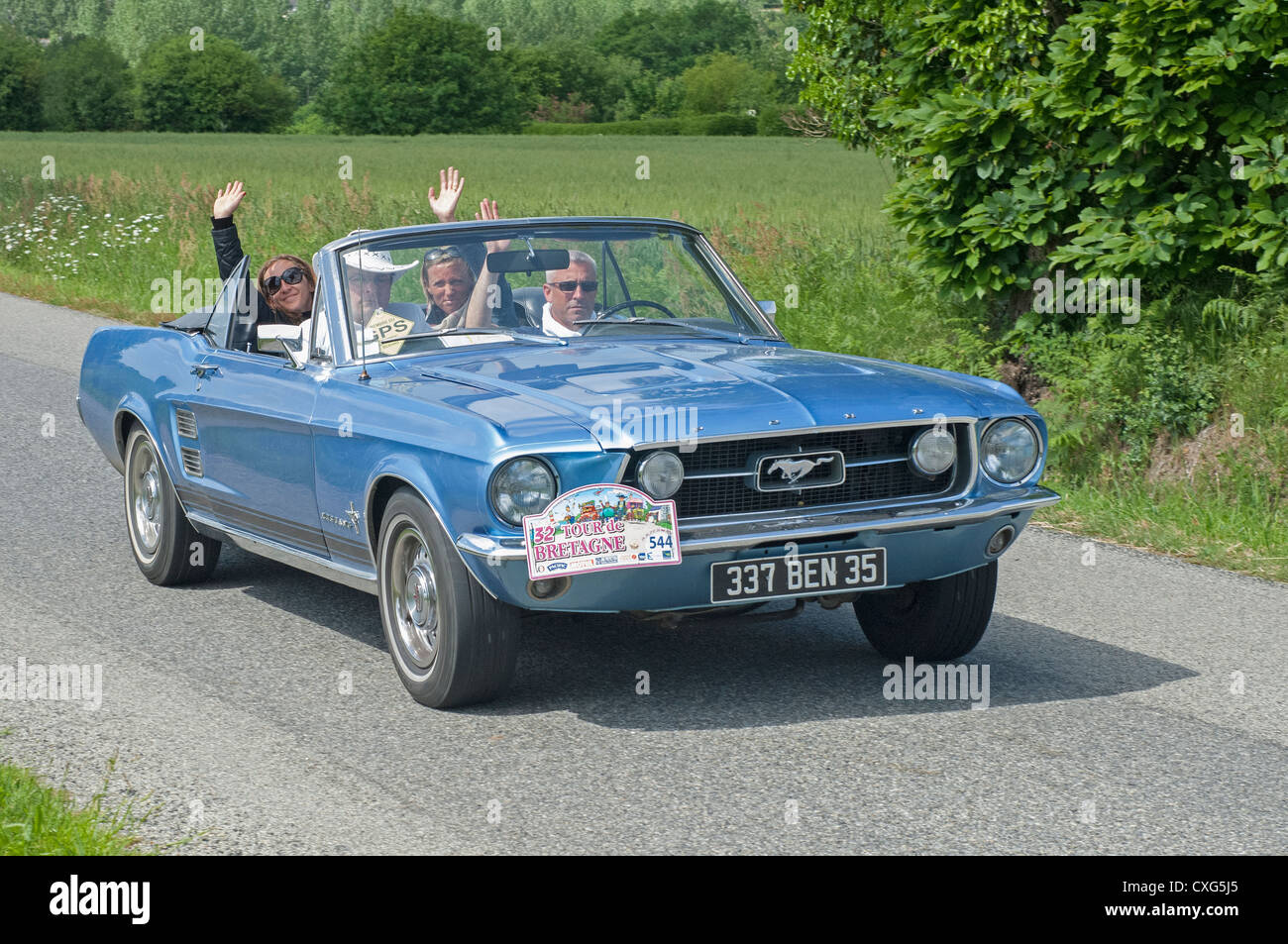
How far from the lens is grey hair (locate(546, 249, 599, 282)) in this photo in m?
6.61

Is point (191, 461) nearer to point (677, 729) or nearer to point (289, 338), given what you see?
point (289, 338)

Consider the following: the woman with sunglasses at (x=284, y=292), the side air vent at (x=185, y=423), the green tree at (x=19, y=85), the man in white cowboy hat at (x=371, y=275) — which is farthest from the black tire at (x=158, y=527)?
the green tree at (x=19, y=85)

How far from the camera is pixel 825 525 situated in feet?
17.4

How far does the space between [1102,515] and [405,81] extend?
93868 mm

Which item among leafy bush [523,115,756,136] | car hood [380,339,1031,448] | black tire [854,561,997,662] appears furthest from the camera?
leafy bush [523,115,756,136]

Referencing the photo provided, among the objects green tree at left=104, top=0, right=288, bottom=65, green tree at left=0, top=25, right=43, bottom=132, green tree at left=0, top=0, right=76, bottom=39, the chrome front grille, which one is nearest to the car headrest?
the chrome front grille

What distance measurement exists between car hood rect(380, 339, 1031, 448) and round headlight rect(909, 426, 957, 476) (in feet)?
0.27

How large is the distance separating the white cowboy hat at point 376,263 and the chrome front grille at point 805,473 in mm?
1750

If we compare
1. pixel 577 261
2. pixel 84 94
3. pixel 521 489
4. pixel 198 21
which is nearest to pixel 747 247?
pixel 577 261

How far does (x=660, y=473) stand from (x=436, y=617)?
0.92m

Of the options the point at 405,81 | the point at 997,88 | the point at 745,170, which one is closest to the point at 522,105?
the point at 405,81

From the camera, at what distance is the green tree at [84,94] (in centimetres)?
10644

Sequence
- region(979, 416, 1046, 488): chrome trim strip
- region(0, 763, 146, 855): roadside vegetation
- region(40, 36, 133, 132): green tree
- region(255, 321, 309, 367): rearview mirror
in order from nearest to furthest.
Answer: region(0, 763, 146, 855): roadside vegetation < region(979, 416, 1046, 488): chrome trim strip < region(255, 321, 309, 367): rearview mirror < region(40, 36, 133, 132): green tree

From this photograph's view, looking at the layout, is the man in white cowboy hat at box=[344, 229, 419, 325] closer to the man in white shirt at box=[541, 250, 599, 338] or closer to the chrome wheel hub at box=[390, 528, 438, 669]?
the man in white shirt at box=[541, 250, 599, 338]
